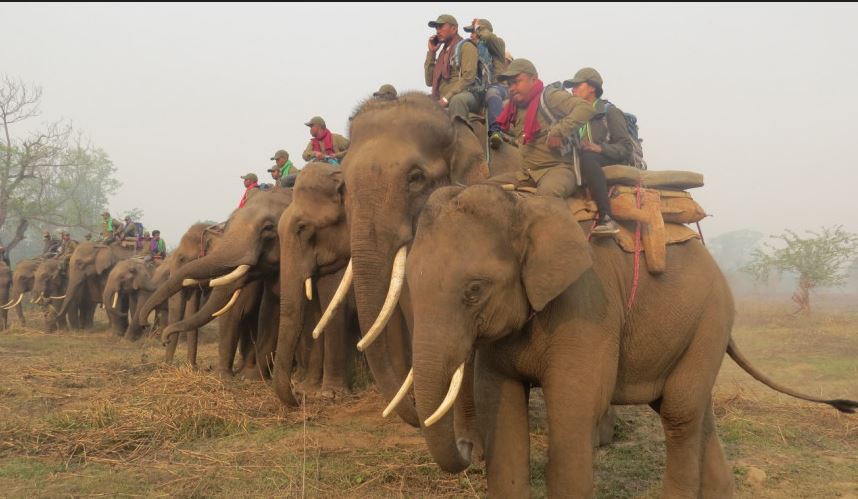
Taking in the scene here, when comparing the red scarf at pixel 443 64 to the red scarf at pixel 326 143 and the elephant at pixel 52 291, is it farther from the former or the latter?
the elephant at pixel 52 291

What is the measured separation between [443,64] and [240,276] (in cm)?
378

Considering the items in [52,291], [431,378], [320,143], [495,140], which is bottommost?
[52,291]

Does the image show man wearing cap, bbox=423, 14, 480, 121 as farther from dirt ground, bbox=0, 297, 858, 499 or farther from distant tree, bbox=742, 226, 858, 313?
distant tree, bbox=742, 226, 858, 313

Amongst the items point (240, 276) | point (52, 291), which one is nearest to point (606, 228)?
point (240, 276)

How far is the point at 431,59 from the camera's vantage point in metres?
8.27

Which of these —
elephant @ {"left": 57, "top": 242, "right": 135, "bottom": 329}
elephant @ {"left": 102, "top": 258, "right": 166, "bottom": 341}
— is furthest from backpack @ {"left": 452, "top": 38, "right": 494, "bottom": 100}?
elephant @ {"left": 57, "top": 242, "right": 135, "bottom": 329}

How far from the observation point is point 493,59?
26.5 feet

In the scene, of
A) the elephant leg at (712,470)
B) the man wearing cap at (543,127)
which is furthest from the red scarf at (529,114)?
the elephant leg at (712,470)

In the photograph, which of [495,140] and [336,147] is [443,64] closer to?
[495,140]

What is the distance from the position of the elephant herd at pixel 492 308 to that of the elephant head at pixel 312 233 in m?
0.02

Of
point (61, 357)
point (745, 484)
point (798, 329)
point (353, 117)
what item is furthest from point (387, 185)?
point (798, 329)

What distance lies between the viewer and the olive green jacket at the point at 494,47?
307 inches

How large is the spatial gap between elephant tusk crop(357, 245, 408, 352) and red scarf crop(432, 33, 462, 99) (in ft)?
10.8

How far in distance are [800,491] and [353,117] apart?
5.00 m
